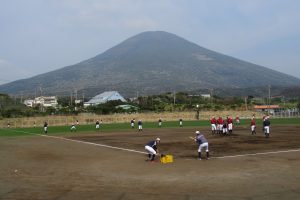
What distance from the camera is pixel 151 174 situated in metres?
16.7

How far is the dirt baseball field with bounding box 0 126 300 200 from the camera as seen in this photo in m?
13.0

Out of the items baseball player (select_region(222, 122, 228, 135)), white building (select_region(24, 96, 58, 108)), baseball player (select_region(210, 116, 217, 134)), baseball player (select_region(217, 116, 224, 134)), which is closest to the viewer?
baseball player (select_region(222, 122, 228, 135))

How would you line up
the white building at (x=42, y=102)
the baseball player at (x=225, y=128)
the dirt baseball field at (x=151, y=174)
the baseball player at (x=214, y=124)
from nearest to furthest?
the dirt baseball field at (x=151, y=174) → the baseball player at (x=225, y=128) → the baseball player at (x=214, y=124) → the white building at (x=42, y=102)

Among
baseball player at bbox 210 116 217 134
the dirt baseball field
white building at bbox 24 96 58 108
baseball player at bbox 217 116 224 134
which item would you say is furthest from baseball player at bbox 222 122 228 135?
white building at bbox 24 96 58 108

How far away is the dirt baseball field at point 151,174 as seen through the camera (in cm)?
1296

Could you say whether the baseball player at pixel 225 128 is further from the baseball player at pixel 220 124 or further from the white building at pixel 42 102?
the white building at pixel 42 102

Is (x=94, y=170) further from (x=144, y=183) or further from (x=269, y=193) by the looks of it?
(x=269, y=193)

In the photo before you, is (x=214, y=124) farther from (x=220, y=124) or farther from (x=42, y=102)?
(x=42, y=102)

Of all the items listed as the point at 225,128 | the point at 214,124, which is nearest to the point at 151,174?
the point at 225,128

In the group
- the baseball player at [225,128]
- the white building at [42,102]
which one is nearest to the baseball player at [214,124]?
the baseball player at [225,128]

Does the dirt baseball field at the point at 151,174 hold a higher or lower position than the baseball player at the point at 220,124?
lower

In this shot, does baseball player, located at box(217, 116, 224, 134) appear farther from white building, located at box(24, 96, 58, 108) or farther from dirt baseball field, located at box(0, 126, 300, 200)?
white building, located at box(24, 96, 58, 108)

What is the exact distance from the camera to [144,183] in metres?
14.8

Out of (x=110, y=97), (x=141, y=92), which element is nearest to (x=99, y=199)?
(x=110, y=97)
